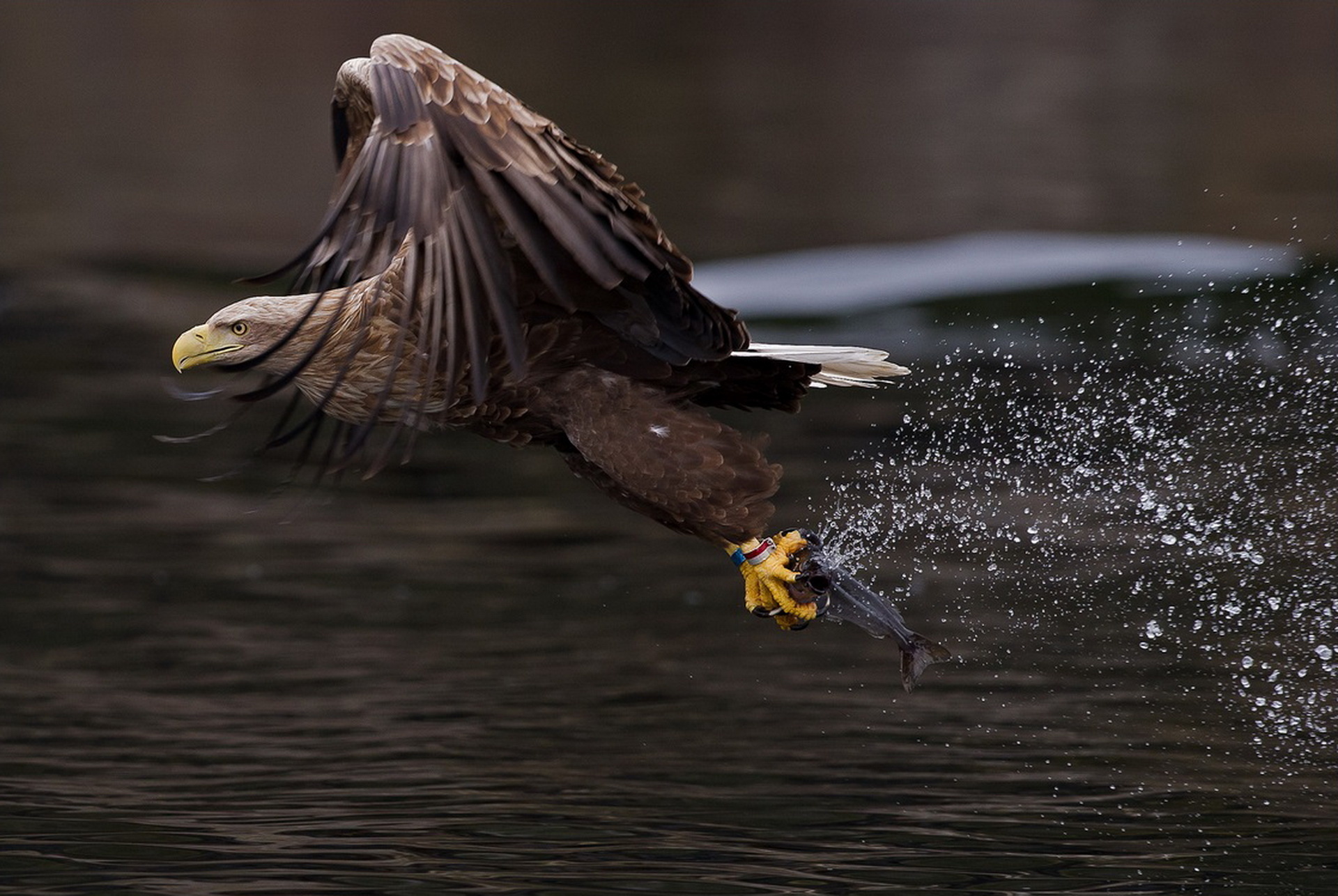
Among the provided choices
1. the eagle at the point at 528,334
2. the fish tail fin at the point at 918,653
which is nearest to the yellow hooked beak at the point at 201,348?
the eagle at the point at 528,334

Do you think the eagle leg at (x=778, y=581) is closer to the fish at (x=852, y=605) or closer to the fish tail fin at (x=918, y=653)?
the fish at (x=852, y=605)

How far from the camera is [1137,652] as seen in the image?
244 inches

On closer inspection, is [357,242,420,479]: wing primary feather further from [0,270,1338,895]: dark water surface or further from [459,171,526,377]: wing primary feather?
[0,270,1338,895]: dark water surface

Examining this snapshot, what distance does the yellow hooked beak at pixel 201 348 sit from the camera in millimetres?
4582

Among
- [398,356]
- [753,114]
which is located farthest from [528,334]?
[753,114]

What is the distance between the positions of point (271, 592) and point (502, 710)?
5.70 ft

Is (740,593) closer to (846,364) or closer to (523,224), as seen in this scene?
(846,364)

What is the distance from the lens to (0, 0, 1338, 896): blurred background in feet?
15.2

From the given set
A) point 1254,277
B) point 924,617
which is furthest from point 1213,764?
point 1254,277

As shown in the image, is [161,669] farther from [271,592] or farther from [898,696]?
[898,696]

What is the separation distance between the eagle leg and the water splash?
7.8 inches

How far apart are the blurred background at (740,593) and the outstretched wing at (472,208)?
109 cm

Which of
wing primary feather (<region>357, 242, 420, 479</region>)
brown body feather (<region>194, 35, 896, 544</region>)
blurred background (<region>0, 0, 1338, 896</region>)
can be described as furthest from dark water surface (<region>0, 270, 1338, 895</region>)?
wing primary feather (<region>357, 242, 420, 479</region>)

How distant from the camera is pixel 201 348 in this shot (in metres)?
4.61
